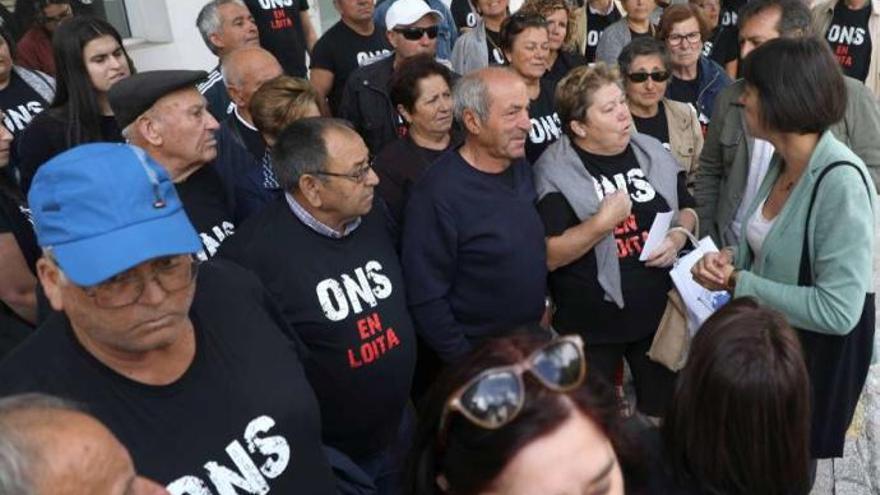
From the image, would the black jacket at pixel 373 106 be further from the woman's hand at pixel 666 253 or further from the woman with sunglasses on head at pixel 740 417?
the woman with sunglasses on head at pixel 740 417

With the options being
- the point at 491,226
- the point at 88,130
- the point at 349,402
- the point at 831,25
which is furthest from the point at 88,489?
the point at 831,25

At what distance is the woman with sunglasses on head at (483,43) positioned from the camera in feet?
15.8

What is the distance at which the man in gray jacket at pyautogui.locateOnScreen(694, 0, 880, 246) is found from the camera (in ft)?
10.1

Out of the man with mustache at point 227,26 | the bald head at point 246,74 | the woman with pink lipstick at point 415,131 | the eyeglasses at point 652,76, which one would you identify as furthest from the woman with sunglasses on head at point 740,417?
the man with mustache at point 227,26

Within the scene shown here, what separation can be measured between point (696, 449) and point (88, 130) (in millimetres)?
2801

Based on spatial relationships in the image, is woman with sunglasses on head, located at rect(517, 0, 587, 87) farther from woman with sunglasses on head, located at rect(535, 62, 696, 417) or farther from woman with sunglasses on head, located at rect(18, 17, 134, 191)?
woman with sunglasses on head, located at rect(18, 17, 134, 191)

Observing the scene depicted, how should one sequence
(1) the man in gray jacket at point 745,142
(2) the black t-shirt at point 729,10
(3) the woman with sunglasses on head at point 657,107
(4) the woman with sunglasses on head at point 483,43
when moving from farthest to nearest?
(2) the black t-shirt at point 729,10 → (4) the woman with sunglasses on head at point 483,43 → (3) the woman with sunglasses on head at point 657,107 → (1) the man in gray jacket at point 745,142

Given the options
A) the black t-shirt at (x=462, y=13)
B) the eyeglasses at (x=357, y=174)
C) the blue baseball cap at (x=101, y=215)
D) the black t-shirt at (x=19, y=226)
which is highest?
the blue baseball cap at (x=101, y=215)

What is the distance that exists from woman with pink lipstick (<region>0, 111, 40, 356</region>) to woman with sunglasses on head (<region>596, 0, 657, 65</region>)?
3687mm

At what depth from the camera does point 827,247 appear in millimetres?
2268

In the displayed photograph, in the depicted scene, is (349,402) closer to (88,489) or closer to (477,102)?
(477,102)

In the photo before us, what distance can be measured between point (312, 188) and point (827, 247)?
5.13ft

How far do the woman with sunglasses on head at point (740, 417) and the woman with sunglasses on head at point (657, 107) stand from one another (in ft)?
6.55

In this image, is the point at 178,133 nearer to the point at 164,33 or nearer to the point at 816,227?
the point at 816,227
